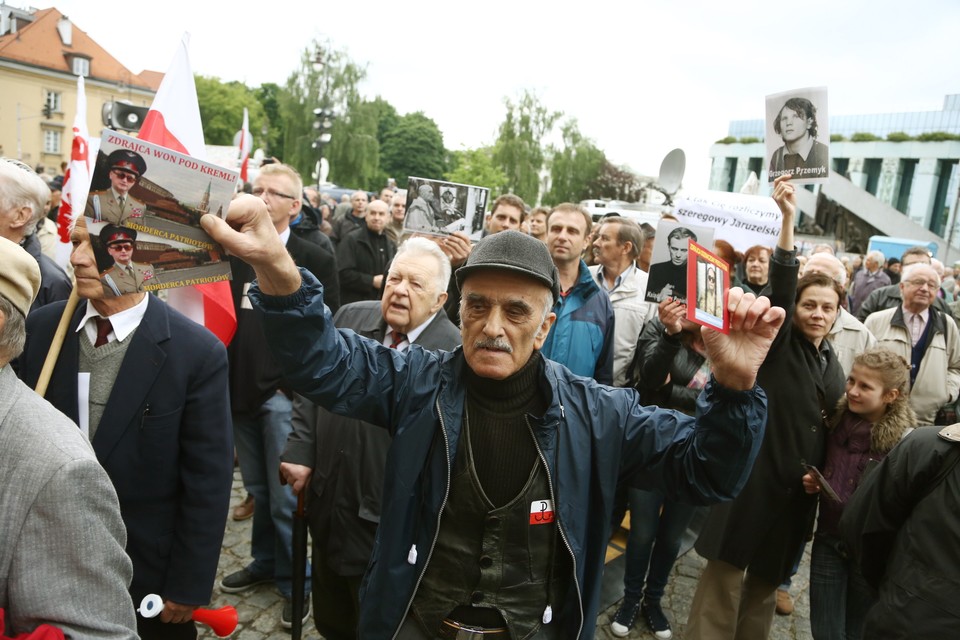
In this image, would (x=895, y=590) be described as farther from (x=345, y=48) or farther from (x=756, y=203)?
(x=345, y=48)

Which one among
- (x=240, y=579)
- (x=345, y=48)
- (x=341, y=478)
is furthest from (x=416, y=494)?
(x=345, y=48)

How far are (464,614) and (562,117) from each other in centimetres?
4508

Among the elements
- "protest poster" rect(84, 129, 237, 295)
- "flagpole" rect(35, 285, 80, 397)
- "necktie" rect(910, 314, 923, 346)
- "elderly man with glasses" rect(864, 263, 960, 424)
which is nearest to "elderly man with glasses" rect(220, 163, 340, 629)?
"flagpole" rect(35, 285, 80, 397)

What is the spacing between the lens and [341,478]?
3.03 m

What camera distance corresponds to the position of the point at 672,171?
8305 millimetres

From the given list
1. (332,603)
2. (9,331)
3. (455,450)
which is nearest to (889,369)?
(455,450)

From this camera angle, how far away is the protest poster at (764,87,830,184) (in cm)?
378

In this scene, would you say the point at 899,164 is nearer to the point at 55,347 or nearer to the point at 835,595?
the point at 835,595

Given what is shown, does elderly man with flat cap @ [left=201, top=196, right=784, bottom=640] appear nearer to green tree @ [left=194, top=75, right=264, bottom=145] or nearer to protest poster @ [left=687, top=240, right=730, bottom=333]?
protest poster @ [left=687, top=240, right=730, bottom=333]

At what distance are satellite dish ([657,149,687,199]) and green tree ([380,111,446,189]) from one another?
71.7 m

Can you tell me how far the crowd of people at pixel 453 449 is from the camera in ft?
5.58

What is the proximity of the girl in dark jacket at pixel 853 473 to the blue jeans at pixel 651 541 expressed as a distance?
899mm

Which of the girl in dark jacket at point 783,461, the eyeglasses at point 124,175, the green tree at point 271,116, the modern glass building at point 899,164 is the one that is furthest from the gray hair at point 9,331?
the green tree at point 271,116

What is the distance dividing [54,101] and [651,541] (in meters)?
58.3
